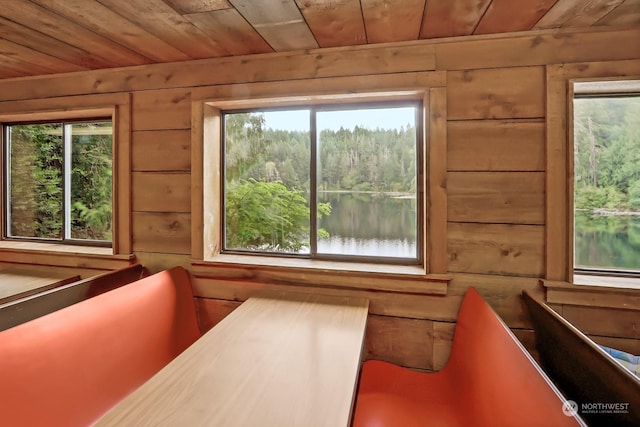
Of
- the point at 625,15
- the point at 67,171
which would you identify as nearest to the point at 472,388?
the point at 625,15

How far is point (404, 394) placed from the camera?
1358mm

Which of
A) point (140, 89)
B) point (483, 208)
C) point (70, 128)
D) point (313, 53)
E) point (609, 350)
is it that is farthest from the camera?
point (70, 128)

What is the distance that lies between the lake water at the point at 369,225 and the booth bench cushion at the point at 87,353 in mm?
936

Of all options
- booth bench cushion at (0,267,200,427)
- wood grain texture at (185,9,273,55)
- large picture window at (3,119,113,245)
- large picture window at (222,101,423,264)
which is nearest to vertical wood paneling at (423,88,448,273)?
large picture window at (222,101,423,264)

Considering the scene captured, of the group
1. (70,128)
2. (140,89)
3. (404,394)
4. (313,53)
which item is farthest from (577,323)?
(70,128)

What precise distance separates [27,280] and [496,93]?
2897 mm

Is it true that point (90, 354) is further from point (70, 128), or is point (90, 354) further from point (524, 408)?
point (70, 128)

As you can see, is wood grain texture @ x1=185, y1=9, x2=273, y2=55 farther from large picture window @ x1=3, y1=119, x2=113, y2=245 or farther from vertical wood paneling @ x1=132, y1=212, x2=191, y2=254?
large picture window @ x1=3, y1=119, x2=113, y2=245

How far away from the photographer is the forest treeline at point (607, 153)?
1502mm

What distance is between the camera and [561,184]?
142 centimetres

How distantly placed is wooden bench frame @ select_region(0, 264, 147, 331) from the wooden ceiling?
4.04 feet

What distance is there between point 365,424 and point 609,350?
1.12 m

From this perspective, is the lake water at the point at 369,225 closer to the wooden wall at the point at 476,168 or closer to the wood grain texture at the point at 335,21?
the wooden wall at the point at 476,168

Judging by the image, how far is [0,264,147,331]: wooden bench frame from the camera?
1.22 meters
